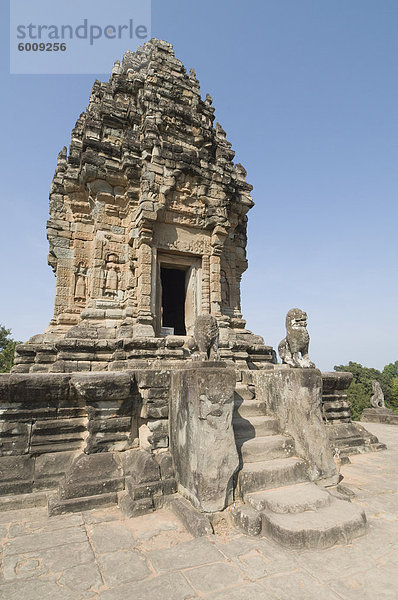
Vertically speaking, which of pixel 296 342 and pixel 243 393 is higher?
pixel 296 342

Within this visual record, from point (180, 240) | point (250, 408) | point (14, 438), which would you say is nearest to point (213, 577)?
point (250, 408)

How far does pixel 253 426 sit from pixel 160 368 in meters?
2.03

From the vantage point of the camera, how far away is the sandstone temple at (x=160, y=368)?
3.53m

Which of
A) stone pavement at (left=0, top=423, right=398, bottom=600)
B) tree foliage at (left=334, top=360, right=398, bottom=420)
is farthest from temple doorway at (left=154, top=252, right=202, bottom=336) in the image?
tree foliage at (left=334, top=360, right=398, bottom=420)

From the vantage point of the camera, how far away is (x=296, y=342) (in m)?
4.68

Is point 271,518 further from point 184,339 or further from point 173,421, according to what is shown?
point 184,339

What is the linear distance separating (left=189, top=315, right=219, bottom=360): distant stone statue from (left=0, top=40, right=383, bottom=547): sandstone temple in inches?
0.8

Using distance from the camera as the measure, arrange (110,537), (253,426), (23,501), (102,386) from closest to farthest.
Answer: (110,537), (23,501), (102,386), (253,426)

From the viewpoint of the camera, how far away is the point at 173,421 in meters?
4.18

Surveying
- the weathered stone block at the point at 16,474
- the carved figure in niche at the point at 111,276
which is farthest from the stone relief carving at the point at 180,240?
the weathered stone block at the point at 16,474

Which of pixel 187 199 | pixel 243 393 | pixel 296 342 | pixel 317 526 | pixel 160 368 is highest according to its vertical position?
pixel 187 199

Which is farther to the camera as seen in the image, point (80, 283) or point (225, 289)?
point (225, 289)

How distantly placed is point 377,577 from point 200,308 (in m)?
5.61

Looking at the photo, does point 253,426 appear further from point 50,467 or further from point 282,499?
point 50,467
